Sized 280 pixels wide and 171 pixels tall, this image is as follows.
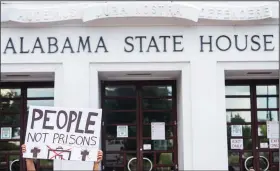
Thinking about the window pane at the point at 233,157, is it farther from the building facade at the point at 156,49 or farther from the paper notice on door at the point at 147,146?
the paper notice on door at the point at 147,146

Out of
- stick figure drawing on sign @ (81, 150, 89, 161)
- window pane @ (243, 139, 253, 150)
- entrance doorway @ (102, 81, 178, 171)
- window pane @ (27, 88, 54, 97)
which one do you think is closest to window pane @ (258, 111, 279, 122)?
window pane @ (243, 139, 253, 150)

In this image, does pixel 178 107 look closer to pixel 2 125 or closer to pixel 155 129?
pixel 155 129

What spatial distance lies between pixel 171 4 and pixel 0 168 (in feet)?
17.6

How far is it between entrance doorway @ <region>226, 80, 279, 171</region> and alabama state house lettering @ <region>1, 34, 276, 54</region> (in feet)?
4.83

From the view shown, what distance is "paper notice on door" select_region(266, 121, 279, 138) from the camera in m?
11.3

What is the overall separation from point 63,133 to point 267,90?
5543mm

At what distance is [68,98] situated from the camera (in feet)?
32.9

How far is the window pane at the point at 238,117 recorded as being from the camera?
11352 millimetres

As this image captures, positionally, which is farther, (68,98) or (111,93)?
(111,93)

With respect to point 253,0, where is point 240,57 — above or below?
below

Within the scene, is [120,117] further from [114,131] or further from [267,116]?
[267,116]

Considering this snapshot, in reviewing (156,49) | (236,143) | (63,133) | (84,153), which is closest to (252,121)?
(236,143)

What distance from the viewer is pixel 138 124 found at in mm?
11148

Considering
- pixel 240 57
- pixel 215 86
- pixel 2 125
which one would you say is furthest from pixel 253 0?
pixel 2 125
